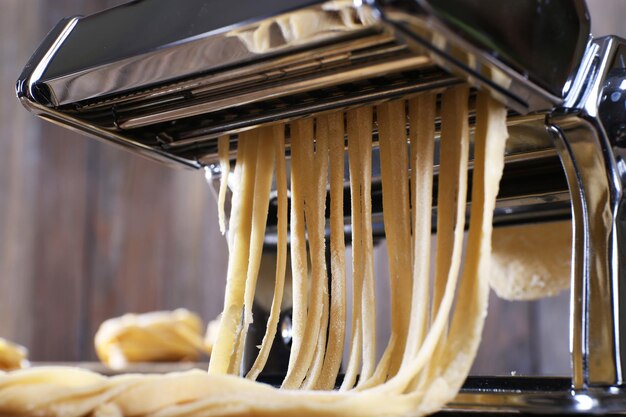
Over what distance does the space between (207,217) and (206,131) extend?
131 cm

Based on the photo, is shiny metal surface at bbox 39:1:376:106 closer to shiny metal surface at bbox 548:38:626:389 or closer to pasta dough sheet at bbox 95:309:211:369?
shiny metal surface at bbox 548:38:626:389

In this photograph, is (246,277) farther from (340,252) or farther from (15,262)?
(15,262)

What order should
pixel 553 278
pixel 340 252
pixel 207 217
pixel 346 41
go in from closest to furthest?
pixel 346 41, pixel 340 252, pixel 553 278, pixel 207 217

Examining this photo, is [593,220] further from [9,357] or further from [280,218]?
[9,357]

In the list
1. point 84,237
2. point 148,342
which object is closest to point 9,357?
point 148,342

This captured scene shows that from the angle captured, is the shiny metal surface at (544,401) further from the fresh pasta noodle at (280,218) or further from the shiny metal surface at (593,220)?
the fresh pasta noodle at (280,218)

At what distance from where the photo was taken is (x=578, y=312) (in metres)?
0.47

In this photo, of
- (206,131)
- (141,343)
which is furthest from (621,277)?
(141,343)

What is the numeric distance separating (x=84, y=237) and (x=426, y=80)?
5.26ft

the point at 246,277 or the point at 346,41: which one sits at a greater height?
the point at 346,41

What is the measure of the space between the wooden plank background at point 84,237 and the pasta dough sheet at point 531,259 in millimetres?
1190

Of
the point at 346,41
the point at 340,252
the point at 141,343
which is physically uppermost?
the point at 346,41

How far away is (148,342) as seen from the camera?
4.20ft

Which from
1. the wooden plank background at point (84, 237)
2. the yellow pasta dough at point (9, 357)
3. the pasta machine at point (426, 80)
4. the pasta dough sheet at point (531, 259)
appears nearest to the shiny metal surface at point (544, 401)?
the pasta machine at point (426, 80)
